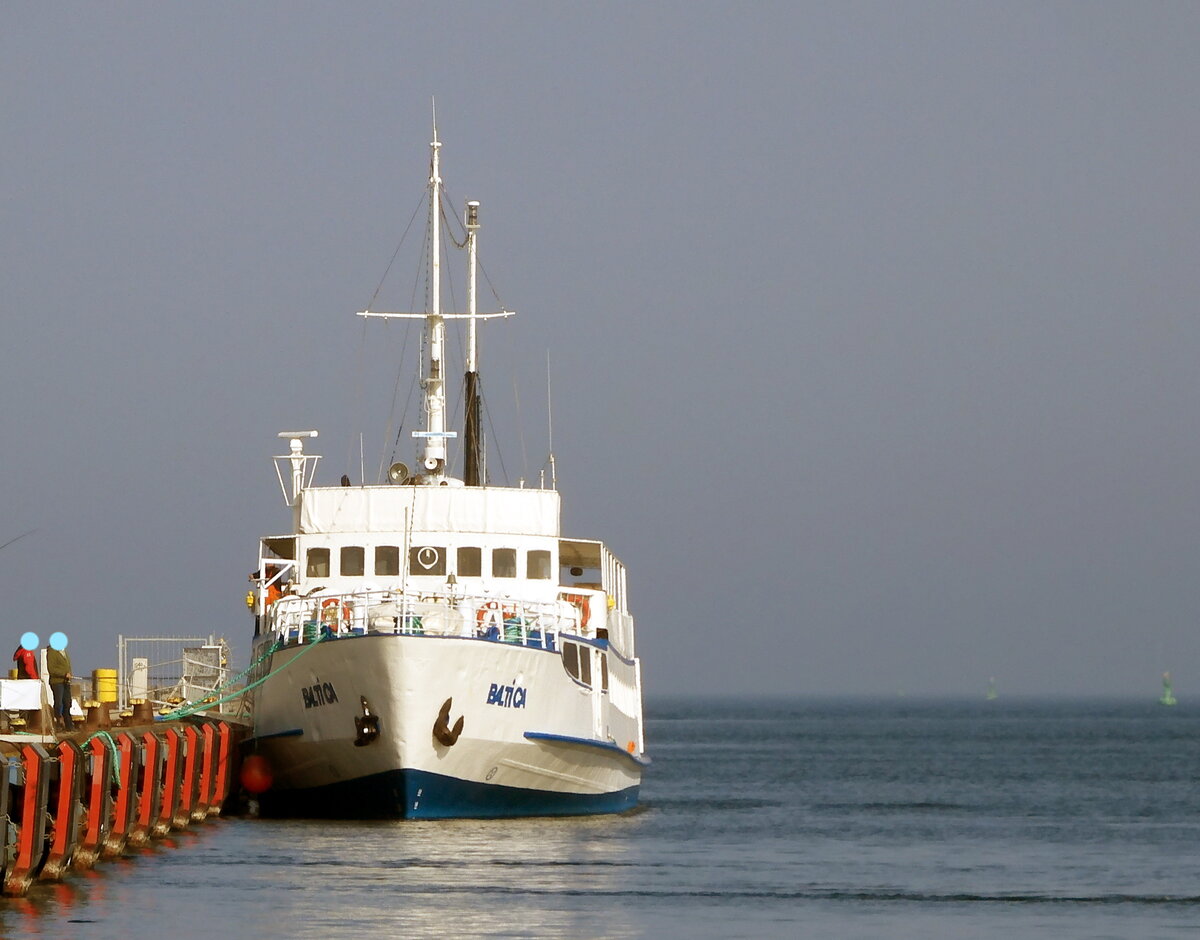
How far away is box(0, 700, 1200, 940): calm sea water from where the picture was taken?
24.5 meters

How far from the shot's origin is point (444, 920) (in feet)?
79.8

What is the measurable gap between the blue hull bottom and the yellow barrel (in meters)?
3.44

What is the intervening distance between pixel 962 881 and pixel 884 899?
9.61ft

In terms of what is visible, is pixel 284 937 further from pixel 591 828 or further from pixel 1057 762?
pixel 1057 762

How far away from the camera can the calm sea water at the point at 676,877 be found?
24.5m

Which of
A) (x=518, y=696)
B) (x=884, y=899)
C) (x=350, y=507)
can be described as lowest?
(x=884, y=899)

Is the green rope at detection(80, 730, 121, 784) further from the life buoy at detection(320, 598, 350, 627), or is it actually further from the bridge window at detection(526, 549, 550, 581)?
the bridge window at detection(526, 549, 550, 581)

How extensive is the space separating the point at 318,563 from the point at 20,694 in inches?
481

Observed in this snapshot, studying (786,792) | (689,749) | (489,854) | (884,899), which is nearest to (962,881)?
(884,899)

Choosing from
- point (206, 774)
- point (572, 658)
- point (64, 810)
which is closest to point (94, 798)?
point (64, 810)

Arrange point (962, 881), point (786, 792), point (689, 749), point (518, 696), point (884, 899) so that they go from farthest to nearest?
point (689, 749), point (786, 792), point (518, 696), point (962, 881), point (884, 899)

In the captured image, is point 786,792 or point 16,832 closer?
point 16,832

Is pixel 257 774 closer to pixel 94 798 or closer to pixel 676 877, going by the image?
pixel 676 877

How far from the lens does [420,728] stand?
33281 millimetres
